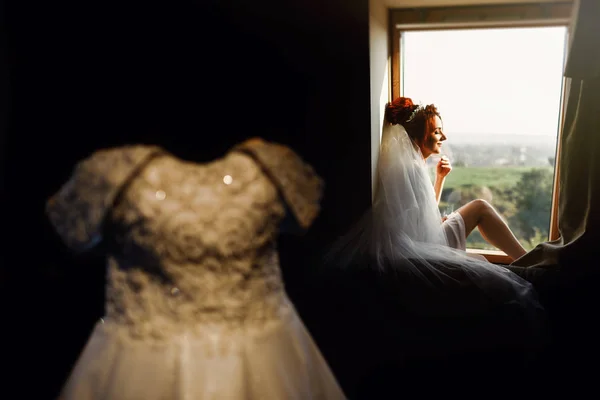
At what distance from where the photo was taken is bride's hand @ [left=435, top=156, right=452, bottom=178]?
85.0 inches

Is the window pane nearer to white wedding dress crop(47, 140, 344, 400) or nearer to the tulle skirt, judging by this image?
white wedding dress crop(47, 140, 344, 400)

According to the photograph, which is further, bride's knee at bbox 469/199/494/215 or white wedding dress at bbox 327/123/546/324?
bride's knee at bbox 469/199/494/215

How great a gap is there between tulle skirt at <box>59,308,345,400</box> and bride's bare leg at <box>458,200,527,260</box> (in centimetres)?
126

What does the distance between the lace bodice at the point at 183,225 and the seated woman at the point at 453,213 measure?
108cm

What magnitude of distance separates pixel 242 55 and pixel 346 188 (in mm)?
694

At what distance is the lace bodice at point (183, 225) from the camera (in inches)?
41.5

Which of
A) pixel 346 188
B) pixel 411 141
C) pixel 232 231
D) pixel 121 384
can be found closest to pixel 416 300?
pixel 346 188

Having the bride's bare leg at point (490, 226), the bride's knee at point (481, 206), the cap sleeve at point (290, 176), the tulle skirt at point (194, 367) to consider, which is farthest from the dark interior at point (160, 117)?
the bride's knee at point (481, 206)

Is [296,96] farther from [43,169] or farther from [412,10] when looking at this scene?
[412,10]

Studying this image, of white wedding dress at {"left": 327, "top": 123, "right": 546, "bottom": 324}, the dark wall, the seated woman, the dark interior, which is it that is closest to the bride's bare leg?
the seated woman

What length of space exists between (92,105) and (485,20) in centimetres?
146

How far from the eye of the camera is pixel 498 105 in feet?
6.76

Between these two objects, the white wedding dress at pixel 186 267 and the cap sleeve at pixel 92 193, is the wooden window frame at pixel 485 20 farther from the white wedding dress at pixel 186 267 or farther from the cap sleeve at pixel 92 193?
the cap sleeve at pixel 92 193

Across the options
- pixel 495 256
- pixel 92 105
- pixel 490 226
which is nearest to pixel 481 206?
pixel 490 226
